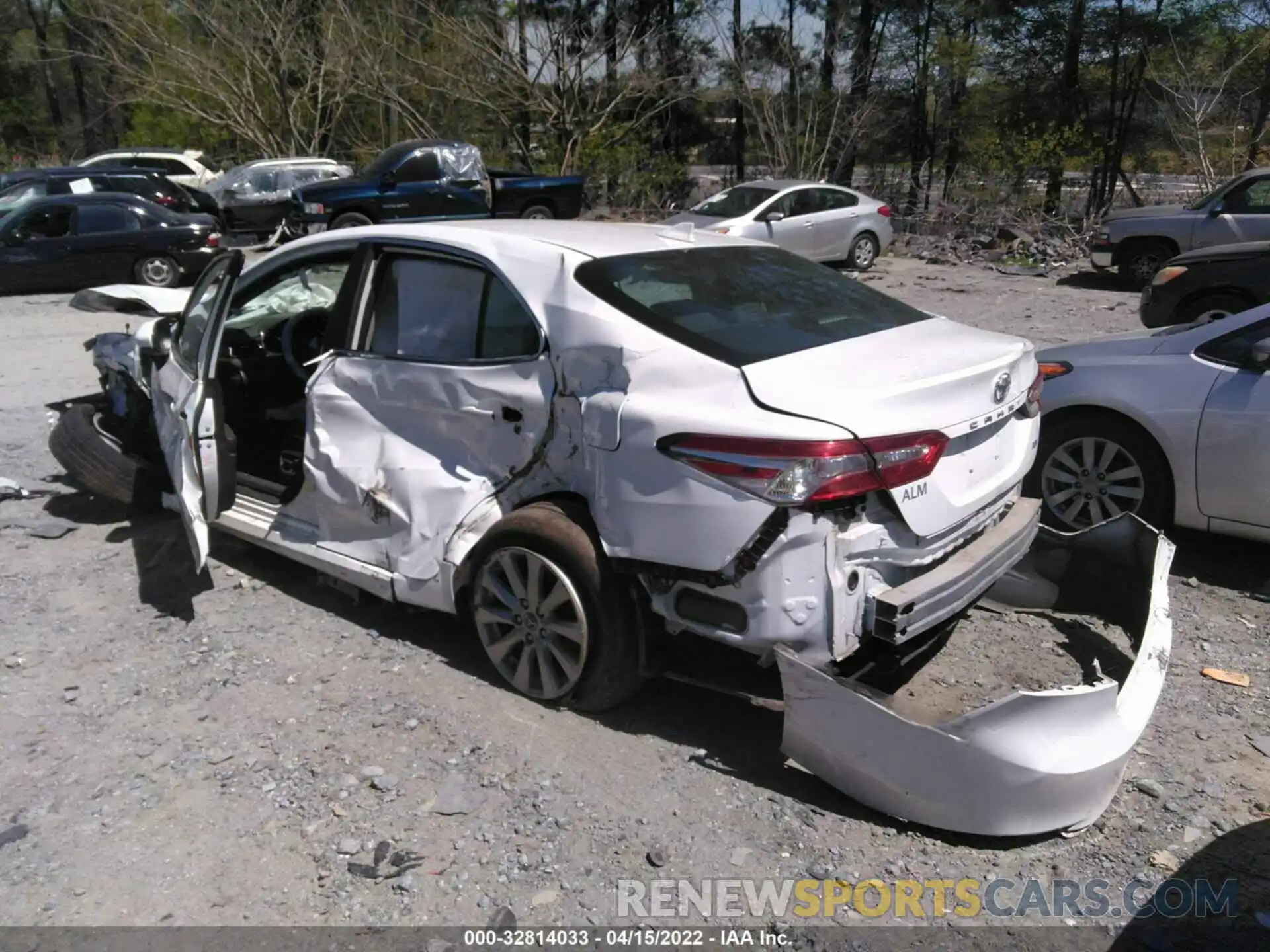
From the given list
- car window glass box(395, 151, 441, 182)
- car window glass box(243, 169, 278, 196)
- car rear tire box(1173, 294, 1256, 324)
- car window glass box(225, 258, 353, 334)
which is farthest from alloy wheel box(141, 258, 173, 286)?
car rear tire box(1173, 294, 1256, 324)

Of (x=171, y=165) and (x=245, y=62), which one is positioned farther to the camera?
(x=245, y=62)

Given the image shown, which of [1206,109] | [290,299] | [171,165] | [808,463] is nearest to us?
[808,463]

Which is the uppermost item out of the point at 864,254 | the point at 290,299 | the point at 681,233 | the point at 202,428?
the point at 681,233

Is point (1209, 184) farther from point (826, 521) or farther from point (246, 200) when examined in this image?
point (826, 521)

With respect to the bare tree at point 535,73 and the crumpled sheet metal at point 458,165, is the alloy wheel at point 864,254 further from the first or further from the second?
the bare tree at point 535,73

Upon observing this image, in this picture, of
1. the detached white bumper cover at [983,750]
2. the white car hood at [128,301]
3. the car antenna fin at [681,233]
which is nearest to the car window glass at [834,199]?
the white car hood at [128,301]

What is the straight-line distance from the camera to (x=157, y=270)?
15.1 meters

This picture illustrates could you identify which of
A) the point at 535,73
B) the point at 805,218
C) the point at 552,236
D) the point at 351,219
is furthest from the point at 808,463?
the point at 535,73

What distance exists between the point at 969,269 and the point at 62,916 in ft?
56.4

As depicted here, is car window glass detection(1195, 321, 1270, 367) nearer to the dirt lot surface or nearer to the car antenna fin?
the dirt lot surface

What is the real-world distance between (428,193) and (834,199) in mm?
7027

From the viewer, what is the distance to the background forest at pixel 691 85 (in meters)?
23.1

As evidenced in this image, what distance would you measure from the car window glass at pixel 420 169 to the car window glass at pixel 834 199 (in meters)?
6.84

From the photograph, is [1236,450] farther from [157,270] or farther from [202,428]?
[157,270]
